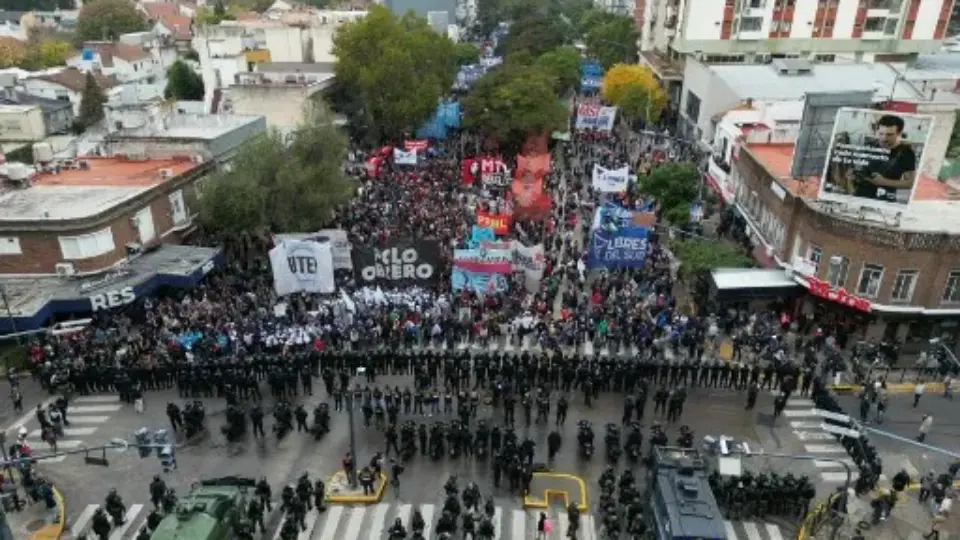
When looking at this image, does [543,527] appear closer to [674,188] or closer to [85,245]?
[85,245]

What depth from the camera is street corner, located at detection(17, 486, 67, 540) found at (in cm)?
1858

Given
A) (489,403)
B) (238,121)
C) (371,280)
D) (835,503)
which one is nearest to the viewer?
(835,503)

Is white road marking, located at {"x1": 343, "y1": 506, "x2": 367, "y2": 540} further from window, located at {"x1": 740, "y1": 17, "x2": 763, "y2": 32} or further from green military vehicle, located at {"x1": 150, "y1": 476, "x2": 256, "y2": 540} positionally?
window, located at {"x1": 740, "y1": 17, "x2": 763, "y2": 32}

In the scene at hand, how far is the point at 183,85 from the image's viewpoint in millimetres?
73750

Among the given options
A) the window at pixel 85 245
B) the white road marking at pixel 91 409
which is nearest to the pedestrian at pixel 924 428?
the white road marking at pixel 91 409

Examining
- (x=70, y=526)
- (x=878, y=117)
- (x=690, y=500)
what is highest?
(x=878, y=117)

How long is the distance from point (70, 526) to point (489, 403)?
40.9ft

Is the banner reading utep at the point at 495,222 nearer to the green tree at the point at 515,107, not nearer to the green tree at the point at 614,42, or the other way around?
the green tree at the point at 515,107

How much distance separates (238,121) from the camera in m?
41.7

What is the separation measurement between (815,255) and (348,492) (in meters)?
20.3

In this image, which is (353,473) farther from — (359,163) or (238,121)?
(359,163)

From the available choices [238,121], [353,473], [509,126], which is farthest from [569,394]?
[509,126]

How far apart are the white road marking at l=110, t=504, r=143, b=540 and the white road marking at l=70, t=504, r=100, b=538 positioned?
794 mm

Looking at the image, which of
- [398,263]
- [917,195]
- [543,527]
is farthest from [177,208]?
[917,195]
